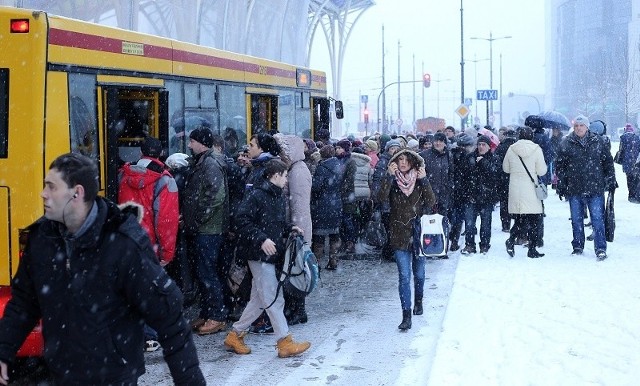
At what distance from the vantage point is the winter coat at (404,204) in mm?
8094

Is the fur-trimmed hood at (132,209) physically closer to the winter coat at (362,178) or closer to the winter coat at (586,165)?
the winter coat at (362,178)

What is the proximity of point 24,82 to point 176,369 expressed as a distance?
12.9 ft

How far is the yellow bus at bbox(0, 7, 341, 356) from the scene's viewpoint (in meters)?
6.68

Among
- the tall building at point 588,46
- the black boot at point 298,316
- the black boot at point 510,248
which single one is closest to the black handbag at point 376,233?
the black boot at point 510,248

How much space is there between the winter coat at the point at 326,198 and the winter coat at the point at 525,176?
2.36 m

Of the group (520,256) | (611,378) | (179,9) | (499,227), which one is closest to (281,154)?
(611,378)

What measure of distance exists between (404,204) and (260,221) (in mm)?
1644

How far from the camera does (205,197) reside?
25.7 ft

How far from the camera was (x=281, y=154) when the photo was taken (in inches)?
316

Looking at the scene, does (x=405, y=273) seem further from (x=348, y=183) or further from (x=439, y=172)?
(x=348, y=183)

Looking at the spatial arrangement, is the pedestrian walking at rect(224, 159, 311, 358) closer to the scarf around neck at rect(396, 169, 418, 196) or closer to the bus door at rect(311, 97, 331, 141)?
the scarf around neck at rect(396, 169, 418, 196)

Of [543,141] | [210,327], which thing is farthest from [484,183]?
[210,327]

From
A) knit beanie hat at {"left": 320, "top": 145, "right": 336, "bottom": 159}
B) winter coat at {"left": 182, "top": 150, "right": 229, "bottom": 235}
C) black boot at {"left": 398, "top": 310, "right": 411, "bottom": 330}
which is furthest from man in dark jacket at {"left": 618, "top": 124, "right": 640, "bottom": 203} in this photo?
winter coat at {"left": 182, "top": 150, "right": 229, "bottom": 235}

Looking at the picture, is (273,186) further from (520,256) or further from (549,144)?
(549,144)
